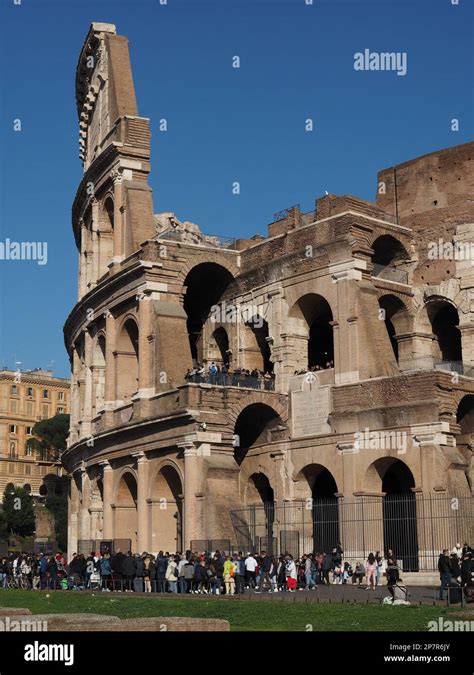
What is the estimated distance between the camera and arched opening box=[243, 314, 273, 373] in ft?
118

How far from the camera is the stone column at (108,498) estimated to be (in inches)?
1422

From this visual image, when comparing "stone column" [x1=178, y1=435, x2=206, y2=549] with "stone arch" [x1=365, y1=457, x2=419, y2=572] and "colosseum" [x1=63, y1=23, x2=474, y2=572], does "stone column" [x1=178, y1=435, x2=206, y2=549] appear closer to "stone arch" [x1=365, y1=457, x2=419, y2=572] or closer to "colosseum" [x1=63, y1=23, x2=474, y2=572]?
"colosseum" [x1=63, y1=23, x2=474, y2=572]

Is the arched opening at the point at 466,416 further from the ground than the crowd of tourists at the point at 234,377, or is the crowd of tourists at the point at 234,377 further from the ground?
the crowd of tourists at the point at 234,377

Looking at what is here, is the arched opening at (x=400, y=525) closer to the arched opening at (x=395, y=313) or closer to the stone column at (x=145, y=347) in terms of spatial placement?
the arched opening at (x=395, y=313)

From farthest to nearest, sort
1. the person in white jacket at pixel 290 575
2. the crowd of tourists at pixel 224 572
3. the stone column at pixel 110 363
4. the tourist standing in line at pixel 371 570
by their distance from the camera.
→ 1. the stone column at pixel 110 363
2. the person in white jacket at pixel 290 575
3. the crowd of tourists at pixel 224 572
4. the tourist standing in line at pixel 371 570

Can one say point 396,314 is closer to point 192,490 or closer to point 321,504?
point 321,504

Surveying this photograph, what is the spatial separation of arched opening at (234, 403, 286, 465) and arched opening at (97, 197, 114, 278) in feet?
32.4

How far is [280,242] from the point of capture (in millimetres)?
34844

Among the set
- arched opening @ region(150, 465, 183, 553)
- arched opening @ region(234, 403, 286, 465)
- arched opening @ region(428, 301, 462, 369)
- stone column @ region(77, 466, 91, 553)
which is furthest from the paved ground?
stone column @ region(77, 466, 91, 553)

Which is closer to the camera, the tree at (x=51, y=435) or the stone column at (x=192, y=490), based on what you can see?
the stone column at (x=192, y=490)

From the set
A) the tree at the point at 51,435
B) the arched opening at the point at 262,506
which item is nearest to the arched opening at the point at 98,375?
the arched opening at the point at 262,506

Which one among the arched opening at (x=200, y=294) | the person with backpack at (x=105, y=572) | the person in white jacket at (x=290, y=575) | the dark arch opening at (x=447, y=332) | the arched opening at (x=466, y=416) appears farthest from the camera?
the arched opening at (x=200, y=294)

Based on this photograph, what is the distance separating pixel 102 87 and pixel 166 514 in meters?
18.6

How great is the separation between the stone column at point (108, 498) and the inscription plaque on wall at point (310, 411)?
24.6 feet
